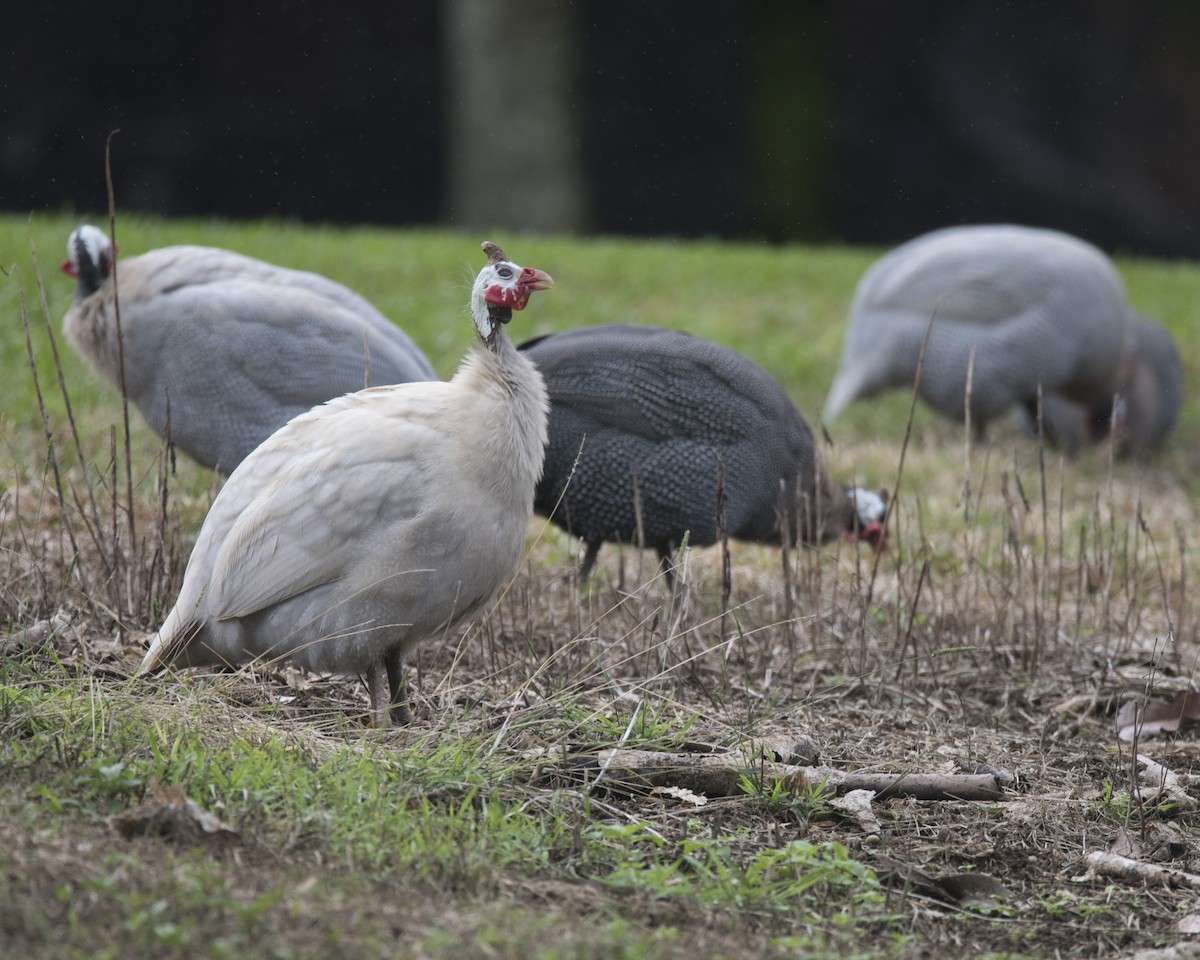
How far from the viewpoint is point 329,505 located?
3014 millimetres

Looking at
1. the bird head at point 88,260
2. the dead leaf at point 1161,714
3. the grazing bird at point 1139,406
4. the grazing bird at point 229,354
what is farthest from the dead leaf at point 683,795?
the grazing bird at point 1139,406

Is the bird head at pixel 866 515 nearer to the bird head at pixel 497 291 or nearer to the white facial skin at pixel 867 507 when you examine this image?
the white facial skin at pixel 867 507

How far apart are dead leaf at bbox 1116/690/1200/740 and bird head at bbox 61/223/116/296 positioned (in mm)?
3302

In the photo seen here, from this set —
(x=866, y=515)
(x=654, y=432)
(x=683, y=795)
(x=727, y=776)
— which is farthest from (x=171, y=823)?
(x=866, y=515)

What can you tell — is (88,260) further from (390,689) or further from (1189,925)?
(1189,925)

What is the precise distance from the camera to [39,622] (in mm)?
3381

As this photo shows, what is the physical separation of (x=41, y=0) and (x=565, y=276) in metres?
6.59

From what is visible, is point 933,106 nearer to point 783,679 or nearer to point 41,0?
point 41,0

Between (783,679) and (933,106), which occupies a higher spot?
(933,106)

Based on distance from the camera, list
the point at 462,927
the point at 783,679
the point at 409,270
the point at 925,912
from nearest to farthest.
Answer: the point at 462,927 < the point at 925,912 < the point at 783,679 < the point at 409,270

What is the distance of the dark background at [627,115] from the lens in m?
13.4

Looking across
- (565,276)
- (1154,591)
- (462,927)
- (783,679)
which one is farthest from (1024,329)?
(462,927)

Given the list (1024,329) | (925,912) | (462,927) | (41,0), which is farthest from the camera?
(41,0)

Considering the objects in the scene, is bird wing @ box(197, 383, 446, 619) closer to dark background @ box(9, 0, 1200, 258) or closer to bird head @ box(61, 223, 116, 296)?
bird head @ box(61, 223, 116, 296)
